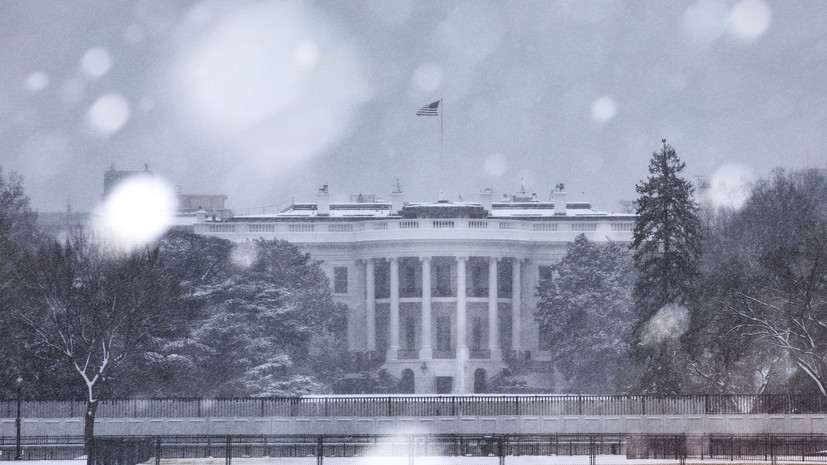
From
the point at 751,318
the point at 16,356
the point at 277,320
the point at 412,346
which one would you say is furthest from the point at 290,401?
the point at 412,346

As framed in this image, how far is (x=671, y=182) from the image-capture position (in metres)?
70.5

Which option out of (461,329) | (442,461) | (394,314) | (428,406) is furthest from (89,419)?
(394,314)

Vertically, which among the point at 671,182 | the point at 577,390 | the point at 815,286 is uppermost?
the point at 671,182

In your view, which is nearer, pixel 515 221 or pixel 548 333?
pixel 548 333

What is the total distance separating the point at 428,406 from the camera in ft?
192

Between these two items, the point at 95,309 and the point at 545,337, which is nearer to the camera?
the point at 95,309

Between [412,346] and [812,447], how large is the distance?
57.2m

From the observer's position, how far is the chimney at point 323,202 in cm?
11250

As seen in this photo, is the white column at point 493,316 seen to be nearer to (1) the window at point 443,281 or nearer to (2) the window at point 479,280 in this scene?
(2) the window at point 479,280

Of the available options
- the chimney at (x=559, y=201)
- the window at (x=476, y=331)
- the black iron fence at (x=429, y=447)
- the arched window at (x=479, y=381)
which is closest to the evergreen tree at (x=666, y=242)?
the black iron fence at (x=429, y=447)

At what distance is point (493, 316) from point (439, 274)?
21.4ft

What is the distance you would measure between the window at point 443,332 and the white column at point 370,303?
4.32m

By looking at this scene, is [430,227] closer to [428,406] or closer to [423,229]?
[423,229]

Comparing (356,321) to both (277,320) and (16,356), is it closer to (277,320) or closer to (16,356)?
(277,320)
